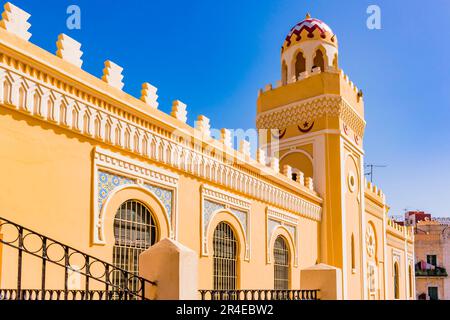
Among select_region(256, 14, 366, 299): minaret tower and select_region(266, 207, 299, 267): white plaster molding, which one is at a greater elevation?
select_region(256, 14, 366, 299): minaret tower

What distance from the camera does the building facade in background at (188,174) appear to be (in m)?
8.33

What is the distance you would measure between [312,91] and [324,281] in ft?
32.0

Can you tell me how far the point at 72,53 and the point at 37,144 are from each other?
199 centimetres

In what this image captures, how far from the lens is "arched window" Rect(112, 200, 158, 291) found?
9.93m

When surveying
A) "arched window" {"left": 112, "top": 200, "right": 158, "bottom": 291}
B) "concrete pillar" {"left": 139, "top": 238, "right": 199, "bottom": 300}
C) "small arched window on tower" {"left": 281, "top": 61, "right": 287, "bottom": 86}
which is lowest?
"concrete pillar" {"left": 139, "top": 238, "right": 199, "bottom": 300}

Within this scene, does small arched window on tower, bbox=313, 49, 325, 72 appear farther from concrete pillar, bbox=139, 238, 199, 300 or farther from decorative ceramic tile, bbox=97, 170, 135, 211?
concrete pillar, bbox=139, 238, 199, 300

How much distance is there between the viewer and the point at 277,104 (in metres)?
21.2

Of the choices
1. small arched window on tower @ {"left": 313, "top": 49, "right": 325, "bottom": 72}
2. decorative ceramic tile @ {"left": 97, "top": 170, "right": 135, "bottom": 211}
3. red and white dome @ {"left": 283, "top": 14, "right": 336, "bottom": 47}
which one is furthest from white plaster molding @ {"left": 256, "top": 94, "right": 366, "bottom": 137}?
decorative ceramic tile @ {"left": 97, "top": 170, "right": 135, "bottom": 211}

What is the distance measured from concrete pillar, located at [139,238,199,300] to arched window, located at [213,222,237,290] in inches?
225

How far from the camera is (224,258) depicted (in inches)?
527

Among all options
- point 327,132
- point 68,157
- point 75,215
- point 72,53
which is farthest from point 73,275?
point 327,132

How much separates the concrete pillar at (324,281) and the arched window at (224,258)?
2001 millimetres

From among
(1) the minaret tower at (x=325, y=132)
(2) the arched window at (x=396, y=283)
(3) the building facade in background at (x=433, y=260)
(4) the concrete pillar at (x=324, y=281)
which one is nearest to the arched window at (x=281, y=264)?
(1) the minaret tower at (x=325, y=132)
